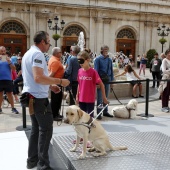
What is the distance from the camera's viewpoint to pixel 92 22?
3038 cm

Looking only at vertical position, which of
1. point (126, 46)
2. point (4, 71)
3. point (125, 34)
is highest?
point (125, 34)

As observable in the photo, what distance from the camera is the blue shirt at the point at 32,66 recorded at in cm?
328

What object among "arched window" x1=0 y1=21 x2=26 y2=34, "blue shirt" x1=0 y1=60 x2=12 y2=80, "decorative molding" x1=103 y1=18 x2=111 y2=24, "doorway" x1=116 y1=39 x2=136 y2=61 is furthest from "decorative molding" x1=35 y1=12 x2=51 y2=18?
"blue shirt" x1=0 y1=60 x2=12 y2=80

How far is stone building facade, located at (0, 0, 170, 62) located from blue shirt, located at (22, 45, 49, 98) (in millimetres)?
24787

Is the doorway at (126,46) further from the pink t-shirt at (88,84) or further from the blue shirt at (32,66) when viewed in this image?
the blue shirt at (32,66)

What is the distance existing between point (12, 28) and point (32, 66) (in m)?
25.9

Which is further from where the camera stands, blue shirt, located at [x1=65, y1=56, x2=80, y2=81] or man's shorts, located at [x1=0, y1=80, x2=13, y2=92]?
man's shorts, located at [x1=0, y1=80, x2=13, y2=92]

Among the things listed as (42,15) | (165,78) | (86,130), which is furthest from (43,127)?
(42,15)

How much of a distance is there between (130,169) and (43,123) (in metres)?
1.32

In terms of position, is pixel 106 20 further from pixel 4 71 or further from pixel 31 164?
pixel 31 164

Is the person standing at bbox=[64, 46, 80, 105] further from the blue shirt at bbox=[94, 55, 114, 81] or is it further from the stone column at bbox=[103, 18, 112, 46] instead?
the stone column at bbox=[103, 18, 112, 46]

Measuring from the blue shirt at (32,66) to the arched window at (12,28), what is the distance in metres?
25.4

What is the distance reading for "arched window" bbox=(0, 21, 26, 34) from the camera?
88.8ft

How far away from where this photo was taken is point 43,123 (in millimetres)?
3477
